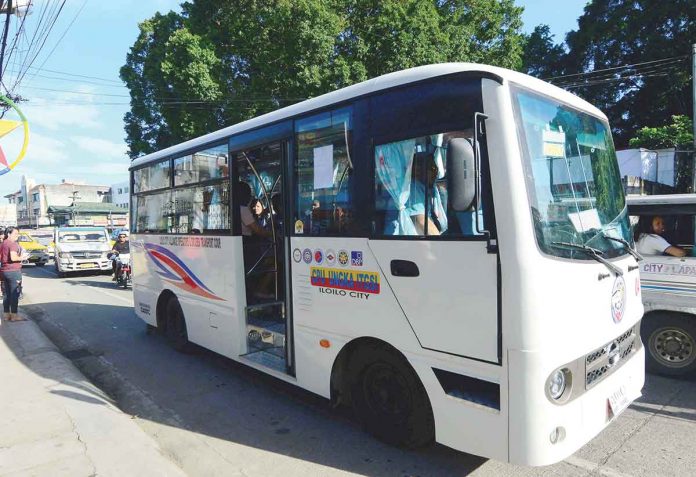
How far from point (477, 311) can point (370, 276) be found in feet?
3.22

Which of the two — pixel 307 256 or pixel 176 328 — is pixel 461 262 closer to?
pixel 307 256

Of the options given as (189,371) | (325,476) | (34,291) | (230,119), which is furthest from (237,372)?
(230,119)

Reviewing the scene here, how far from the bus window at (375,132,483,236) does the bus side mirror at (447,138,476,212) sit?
0.14m

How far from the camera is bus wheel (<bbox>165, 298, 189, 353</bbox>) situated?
6.84 m

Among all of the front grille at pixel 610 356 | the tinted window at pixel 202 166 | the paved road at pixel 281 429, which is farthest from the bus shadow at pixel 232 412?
the tinted window at pixel 202 166

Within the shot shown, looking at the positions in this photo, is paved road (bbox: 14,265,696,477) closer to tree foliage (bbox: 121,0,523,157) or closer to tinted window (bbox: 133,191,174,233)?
tinted window (bbox: 133,191,174,233)

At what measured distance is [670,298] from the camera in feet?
17.2

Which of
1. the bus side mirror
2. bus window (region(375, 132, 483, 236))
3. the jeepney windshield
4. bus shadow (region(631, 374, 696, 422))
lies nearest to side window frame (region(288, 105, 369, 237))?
bus window (region(375, 132, 483, 236))

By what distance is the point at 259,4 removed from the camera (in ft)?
57.2

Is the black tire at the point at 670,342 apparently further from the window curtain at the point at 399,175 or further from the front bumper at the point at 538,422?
the window curtain at the point at 399,175

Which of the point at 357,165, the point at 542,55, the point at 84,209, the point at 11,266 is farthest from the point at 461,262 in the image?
the point at 84,209

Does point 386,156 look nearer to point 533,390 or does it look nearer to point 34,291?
point 533,390

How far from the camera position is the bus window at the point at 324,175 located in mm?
3947

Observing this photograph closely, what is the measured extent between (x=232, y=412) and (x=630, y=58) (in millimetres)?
29885
